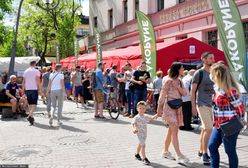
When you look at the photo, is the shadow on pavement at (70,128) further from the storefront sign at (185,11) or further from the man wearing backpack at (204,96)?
the storefront sign at (185,11)

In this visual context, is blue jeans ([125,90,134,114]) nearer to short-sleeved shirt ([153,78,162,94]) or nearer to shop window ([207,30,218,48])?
short-sleeved shirt ([153,78,162,94])

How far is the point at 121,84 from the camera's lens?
535 inches

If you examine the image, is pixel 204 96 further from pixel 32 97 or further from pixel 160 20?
pixel 160 20

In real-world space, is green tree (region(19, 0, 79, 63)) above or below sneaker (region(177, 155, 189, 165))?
above

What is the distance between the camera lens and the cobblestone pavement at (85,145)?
6.30m

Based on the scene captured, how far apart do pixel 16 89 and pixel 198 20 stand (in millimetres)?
10535

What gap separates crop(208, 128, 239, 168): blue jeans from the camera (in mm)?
4828

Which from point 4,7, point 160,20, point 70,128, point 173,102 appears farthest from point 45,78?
point 4,7

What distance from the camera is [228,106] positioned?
482 centimetres

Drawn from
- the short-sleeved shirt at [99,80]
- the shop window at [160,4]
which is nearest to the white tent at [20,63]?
the shop window at [160,4]

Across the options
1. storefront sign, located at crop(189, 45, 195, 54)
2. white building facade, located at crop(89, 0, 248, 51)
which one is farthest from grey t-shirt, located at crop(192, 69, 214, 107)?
white building facade, located at crop(89, 0, 248, 51)

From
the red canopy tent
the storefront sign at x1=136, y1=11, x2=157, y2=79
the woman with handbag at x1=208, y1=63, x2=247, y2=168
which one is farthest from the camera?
the red canopy tent

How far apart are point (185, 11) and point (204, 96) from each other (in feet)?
47.1

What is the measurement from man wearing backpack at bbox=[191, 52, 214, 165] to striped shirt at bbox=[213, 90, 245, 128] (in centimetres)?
122
